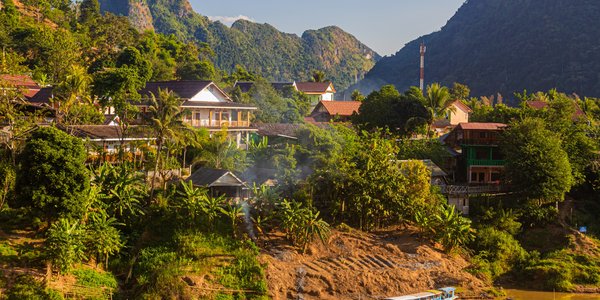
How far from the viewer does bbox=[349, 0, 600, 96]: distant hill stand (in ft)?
365

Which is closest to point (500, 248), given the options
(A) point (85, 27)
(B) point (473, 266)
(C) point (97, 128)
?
(B) point (473, 266)

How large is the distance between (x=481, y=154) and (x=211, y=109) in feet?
68.4

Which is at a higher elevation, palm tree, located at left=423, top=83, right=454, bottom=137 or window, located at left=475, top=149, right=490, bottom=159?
palm tree, located at left=423, top=83, right=454, bottom=137

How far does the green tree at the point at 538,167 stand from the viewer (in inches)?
1614

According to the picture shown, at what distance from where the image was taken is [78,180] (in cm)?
3012

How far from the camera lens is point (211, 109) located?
50969mm

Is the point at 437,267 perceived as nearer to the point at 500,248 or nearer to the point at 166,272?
the point at 500,248

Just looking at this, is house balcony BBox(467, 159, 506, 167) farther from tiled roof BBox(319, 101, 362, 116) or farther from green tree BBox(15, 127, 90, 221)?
green tree BBox(15, 127, 90, 221)

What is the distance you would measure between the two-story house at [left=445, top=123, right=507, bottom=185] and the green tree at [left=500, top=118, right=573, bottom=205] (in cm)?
432

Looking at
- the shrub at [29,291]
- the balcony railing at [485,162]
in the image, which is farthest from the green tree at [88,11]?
the shrub at [29,291]

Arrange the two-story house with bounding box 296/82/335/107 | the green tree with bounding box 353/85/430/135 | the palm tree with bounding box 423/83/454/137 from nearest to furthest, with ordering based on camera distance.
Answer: the palm tree with bounding box 423/83/454/137, the green tree with bounding box 353/85/430/135, the two-story house with bounding box 296/82/335/107

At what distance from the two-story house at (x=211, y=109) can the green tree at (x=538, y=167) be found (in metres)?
19.6

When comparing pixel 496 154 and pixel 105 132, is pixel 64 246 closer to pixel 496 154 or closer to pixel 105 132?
pixel 105 132

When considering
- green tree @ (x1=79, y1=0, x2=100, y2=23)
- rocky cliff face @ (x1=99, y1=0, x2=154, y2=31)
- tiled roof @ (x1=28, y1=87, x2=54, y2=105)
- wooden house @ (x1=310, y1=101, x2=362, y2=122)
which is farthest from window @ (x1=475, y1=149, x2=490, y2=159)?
rocky cliff face @ (x1=99, y1=0, x2=154, y2=31)
